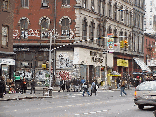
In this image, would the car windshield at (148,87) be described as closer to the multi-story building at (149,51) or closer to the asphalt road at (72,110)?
the asphalt road at (72,110)

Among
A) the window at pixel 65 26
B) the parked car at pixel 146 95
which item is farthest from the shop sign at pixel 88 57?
the parked car at pixel 146 95

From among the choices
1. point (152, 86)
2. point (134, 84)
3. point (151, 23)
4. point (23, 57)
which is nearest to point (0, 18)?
point (23, 57)

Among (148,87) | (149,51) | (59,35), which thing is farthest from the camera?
(149,51)

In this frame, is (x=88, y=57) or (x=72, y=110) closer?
(x=72, y=110)

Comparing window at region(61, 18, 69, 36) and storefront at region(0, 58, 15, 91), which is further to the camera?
window at region(61, 18, 69, 36)

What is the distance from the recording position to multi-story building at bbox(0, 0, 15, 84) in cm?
3944

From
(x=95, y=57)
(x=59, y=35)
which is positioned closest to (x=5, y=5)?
(x=59, y=35)

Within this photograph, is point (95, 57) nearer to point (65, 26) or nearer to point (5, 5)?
point (65, 26)

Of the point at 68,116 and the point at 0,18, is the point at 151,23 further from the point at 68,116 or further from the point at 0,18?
the point at 68,116

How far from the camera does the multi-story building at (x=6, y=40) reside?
3944 centimetres

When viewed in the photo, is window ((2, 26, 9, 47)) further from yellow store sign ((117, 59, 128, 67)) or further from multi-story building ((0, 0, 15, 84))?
yellow store sign ((117, 59, 128, 67))

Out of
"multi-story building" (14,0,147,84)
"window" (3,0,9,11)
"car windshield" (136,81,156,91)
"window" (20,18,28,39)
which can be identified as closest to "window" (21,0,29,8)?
"multi-story building" (14,0,147,84)

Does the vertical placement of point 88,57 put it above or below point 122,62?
above

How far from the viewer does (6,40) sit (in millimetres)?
40750
